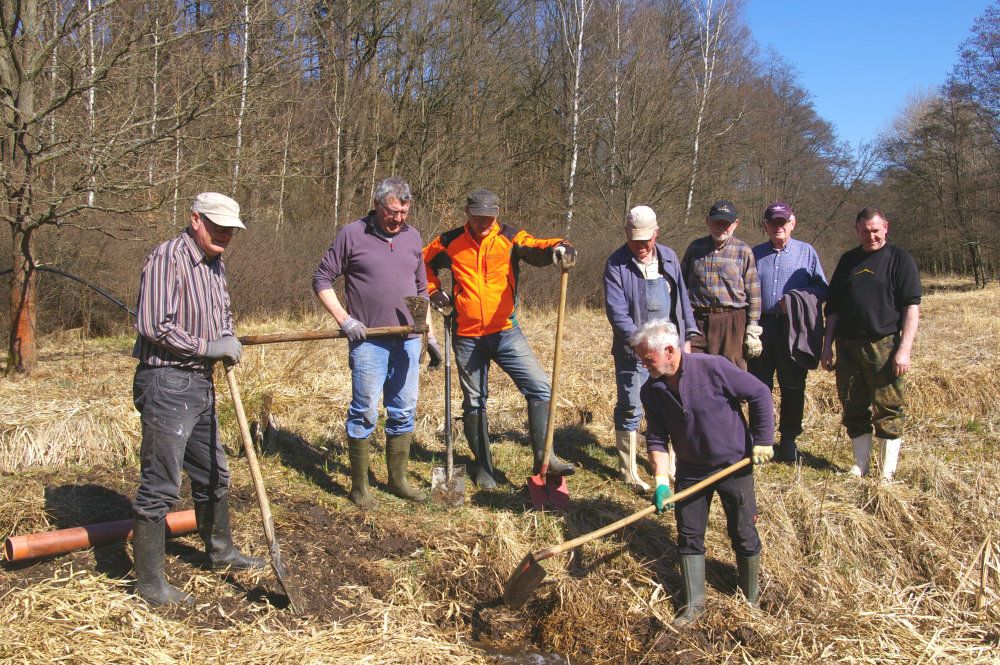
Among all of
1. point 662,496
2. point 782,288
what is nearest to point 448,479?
point 662,496

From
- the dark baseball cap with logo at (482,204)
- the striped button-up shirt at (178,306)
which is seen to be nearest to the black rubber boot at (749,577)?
the dark baseball cap with logo at (482,204)

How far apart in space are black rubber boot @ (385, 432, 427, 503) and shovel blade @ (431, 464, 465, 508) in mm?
112

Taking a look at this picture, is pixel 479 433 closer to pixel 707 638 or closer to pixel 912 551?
pixel 707 638

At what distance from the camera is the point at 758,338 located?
546cm

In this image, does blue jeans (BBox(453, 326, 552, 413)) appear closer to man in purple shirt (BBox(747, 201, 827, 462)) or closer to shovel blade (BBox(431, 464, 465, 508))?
shovel blade (BBox(431, 464, 465, 508))

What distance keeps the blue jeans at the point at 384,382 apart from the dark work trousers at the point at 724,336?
2038 mm

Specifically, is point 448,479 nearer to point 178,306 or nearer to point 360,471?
point 360,471

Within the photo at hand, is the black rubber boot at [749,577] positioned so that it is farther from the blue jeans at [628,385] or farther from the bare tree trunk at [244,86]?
the bare tree trunk at [244,86]

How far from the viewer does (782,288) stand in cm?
568

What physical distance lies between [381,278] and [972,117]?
108 ft

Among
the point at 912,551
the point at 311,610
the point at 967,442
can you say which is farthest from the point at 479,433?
the point at 967,442

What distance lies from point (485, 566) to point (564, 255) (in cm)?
201

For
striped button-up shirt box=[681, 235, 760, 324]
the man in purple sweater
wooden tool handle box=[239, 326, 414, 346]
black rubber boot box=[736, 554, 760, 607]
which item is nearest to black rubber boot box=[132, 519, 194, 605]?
wooden tool handle box=[239, 326, 414, 346]

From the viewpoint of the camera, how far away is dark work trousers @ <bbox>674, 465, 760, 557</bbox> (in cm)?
394
